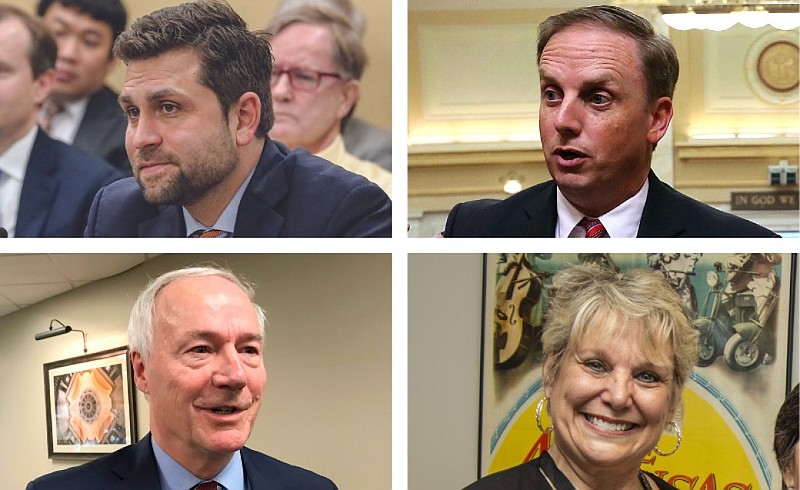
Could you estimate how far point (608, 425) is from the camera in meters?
1.77

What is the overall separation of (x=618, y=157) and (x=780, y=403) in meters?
0.48

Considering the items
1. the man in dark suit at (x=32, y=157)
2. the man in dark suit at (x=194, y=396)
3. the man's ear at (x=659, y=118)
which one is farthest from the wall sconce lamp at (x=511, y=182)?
the man in dark suit at (x=32, y=157)

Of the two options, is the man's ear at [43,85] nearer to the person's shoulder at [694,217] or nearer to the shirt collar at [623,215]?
the shirt collar at [623,215]

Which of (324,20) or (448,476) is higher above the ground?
(324,20)

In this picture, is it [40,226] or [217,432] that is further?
[40,226]

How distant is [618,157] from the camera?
1767mm

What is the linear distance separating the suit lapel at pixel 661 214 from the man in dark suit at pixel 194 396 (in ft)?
2.10

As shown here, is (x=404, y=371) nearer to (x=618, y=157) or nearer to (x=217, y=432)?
(x=217, y=432)

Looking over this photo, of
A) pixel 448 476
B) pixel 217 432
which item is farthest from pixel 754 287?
pixel 217 432

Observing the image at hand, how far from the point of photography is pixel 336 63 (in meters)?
1.86

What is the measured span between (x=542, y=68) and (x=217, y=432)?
780 millimetres

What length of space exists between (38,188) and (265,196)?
0.39m

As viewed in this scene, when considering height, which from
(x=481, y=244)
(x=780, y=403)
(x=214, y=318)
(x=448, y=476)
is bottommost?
(x=448, y=476)

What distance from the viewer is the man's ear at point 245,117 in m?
1.88
